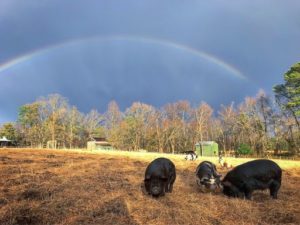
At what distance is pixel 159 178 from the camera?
46.5 ft

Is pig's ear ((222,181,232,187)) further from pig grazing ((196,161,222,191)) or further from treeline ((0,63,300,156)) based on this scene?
treeline ((0,63,300,156))

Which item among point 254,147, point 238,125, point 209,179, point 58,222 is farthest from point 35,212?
point 238,125

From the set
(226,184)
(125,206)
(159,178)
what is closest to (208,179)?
(226,184)

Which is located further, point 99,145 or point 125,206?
point 99,145

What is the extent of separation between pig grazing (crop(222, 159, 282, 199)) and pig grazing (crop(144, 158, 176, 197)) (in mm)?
2566

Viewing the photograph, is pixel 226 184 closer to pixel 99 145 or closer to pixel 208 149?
pixel 208 149

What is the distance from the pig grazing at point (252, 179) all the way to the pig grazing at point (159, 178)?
2.57 metres

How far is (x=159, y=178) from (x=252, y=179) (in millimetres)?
4081

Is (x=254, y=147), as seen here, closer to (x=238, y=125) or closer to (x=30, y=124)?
(x=238, y=125)

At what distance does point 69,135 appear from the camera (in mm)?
107875

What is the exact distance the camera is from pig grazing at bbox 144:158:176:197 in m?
13.8

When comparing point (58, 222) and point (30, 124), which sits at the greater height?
point (30, 124)

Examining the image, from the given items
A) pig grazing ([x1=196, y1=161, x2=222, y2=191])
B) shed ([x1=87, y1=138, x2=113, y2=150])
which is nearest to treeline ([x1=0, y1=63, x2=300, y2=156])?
shed ([x1=87, y1=138, x2=113, y2=150])

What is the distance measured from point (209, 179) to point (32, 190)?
8.37 m
